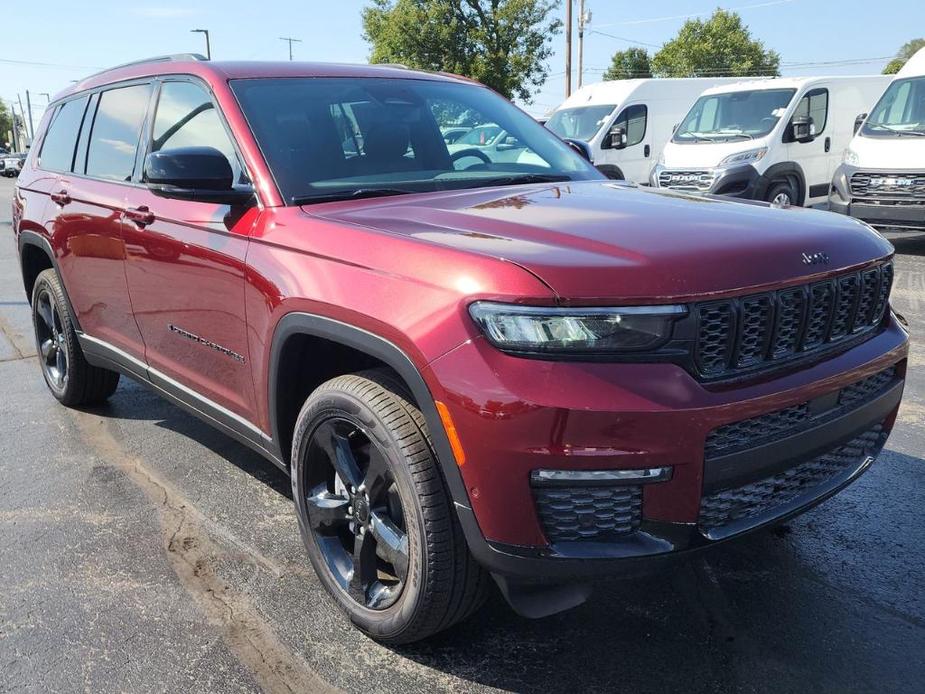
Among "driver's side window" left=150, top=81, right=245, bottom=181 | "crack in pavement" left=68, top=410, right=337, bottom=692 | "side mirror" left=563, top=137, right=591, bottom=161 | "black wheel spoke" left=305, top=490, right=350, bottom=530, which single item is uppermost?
"driver's side window" left=150, top=81, right=245, bottom=181

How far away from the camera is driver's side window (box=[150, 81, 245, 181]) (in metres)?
3.13

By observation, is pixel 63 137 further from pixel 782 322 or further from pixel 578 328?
pixel 782 322

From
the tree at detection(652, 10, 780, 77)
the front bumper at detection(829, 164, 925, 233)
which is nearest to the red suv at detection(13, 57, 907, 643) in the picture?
the front bumper at detection(829, 164, 925, 233)

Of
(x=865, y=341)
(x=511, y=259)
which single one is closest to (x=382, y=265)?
(x=511, y=259)

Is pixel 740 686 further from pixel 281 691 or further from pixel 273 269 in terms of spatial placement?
pixel 273 269

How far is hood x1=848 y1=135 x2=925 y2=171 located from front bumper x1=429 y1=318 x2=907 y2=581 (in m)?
9.14

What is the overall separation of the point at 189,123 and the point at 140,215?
1.45ft

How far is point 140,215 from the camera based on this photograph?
3508 millimetres

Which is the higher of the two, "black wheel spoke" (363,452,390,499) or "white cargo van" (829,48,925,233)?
"white cargo van" (829,48,925,233)

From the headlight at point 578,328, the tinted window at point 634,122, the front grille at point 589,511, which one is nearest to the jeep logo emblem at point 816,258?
the headlight at point 578,328

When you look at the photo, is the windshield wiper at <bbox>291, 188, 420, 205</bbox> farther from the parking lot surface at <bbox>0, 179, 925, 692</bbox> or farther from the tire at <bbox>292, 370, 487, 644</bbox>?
the parking lot surface at <bbox>0, 179, 925, 692</bbox>

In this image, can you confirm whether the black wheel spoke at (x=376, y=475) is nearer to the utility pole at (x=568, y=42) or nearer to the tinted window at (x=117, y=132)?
the tinted window at (x=117, y=132)

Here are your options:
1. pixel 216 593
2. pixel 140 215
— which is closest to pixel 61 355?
pixel 140 215

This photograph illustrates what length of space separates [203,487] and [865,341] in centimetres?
276
